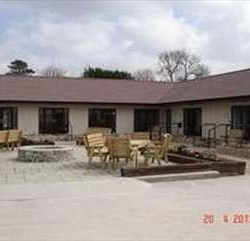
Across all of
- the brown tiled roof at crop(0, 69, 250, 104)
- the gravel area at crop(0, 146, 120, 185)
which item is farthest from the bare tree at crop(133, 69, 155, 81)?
the gravel area at crop(0, 146, 120, 185)

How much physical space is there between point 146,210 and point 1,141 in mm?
A: 15419

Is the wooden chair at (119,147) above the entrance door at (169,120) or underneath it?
underneath

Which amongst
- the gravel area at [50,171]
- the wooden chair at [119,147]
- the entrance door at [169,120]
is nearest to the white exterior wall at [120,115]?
the entrance door at [169,120]

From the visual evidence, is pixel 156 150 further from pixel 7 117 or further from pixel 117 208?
pixel 7 117

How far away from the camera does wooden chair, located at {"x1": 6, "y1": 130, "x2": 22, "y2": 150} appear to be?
78.9 feet

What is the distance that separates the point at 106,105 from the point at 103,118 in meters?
0.96

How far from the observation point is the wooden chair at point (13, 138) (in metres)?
24.1

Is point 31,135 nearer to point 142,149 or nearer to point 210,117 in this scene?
point 210,117

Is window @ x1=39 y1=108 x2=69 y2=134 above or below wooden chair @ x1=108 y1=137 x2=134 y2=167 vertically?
above

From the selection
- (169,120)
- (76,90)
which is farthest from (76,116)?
(169,120)

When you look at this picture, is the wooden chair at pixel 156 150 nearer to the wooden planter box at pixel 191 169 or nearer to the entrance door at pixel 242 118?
the wooden planter box at pixel 191 169

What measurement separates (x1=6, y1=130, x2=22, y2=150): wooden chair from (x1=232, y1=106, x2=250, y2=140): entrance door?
34.2ft
